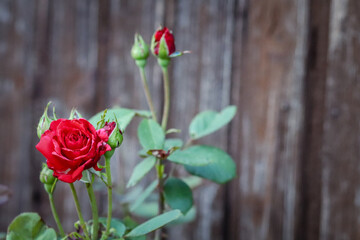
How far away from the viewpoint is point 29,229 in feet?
1.95

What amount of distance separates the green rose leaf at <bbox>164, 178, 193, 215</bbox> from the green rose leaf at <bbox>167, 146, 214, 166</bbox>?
0.27 feet

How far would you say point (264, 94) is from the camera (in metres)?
1.11

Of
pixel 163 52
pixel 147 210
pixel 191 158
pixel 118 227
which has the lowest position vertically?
pixel 147 210

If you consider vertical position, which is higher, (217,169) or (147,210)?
(217,169)

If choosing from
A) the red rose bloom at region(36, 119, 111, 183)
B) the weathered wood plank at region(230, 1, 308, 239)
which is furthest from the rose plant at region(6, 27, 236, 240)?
the weathered wood plank at region(230, 1, 308, 239)

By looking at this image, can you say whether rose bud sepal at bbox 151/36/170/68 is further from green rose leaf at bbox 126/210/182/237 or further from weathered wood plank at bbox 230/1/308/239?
weathered wood plank at bbox 230/1/308/239

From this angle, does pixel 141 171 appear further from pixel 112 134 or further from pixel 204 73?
pixel 204 73

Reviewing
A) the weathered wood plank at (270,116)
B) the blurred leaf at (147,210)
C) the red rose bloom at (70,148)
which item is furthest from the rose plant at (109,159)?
the weathered wood plank at (270,116)

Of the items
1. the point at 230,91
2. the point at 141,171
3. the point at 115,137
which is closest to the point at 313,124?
the point at 230,91

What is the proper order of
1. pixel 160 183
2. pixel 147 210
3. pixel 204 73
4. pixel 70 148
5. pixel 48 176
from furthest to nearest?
pixel 204 73 < pixel 147 210 < pixel 160 183 < pixel 48 176 < pixel 70 148

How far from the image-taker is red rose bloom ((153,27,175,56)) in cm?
67

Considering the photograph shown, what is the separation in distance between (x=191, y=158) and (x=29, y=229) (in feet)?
0.94

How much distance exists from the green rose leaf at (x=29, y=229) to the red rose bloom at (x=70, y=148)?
0.17 meters

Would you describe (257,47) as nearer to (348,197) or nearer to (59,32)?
(348,197)
